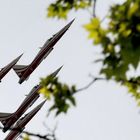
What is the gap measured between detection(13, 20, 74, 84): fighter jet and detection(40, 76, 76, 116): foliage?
44987 millimetres

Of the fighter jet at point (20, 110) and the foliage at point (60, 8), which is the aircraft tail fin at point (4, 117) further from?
the foliage at point (60, 8)

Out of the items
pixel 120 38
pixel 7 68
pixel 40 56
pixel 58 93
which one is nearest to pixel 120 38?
pixel 120 38

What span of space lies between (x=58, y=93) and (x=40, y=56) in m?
45.7

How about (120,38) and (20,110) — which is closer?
(120,38)

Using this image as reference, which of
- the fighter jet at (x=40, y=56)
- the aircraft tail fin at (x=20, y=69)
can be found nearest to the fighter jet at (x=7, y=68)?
Result: the aircraft tail fin at (x=20, y=69)

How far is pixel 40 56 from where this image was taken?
5253 centimetres

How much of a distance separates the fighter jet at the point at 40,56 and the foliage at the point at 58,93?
45.0 m

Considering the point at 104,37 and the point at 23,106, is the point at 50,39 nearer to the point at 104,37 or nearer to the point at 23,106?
the point at 23,106

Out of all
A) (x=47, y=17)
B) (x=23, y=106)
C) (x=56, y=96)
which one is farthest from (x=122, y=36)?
(x=23, y=106)

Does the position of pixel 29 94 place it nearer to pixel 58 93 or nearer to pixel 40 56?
pixel 40 56

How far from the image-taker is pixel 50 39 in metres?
53.3

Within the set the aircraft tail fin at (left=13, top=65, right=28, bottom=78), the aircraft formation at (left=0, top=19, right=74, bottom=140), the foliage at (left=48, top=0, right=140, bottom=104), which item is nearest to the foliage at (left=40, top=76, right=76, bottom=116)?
the foliage at (left=48, top=0, right=140, bottom=104)

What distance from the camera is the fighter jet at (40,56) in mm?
52219

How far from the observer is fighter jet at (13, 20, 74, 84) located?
52219 mm
